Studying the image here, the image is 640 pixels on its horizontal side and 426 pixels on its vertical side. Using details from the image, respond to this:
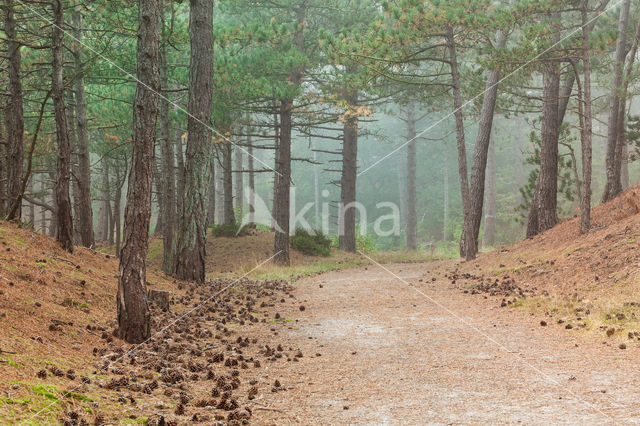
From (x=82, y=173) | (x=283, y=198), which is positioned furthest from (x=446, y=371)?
(x=283, y=198)

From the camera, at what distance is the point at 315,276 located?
14594 millimetres

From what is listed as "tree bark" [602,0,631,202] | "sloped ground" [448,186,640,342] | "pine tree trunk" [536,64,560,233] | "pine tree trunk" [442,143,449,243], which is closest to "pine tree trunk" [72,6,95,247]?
"sloped ground" [448,186,640,342]

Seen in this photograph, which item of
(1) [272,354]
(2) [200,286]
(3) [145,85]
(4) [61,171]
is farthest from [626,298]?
(4) [61,171]

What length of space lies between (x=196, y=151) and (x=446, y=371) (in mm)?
7887

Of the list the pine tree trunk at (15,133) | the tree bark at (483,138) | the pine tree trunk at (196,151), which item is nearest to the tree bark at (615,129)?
the tree bark at (483,138)

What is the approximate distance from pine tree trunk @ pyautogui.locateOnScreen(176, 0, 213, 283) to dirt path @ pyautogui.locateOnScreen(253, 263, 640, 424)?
12.1 feet

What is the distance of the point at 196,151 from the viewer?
11320 mm

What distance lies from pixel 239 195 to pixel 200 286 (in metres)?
18.2

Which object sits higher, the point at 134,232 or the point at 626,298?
the point at 134,232

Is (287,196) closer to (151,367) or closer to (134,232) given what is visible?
(134,232)

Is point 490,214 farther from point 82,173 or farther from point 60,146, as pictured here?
point 60,146

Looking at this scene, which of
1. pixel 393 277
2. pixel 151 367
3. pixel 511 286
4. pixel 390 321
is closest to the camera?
pixel 151 367

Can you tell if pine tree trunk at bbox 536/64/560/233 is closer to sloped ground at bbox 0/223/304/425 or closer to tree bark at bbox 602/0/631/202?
tree bark at bbox 602/0/631/202

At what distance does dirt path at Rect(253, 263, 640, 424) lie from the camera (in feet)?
12.3
